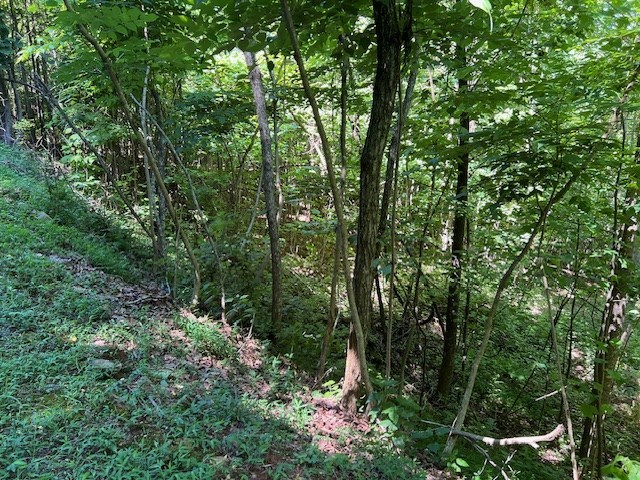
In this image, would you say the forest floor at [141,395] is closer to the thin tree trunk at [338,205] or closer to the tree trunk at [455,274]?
the thin tree trunk at [338,205]

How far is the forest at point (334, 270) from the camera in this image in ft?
8.18

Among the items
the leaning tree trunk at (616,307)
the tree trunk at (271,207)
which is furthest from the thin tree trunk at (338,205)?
the leaning tree trunk at (616,307)

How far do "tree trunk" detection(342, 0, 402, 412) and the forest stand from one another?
0.04 ft

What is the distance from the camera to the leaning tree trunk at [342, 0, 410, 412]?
2643mm

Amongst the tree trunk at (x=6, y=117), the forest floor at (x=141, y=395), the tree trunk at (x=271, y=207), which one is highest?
the tree trunk at (x=6, y=117)

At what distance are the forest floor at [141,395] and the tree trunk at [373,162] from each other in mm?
548

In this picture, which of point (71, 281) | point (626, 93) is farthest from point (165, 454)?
point (626, 93)

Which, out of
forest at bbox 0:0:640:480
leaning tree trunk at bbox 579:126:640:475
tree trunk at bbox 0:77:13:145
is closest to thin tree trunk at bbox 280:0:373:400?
forest at bbox 0:0:640:480

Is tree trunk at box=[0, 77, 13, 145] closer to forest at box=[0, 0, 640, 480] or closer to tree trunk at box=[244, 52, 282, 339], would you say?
forest at box=[0, 0, 640, 480]

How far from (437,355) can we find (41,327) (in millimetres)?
5145

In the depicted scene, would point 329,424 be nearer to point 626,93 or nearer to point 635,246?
point 626,93

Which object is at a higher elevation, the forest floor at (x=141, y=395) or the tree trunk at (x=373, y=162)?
the tree trunk at (x=373, y=162)

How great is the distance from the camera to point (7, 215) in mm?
5266

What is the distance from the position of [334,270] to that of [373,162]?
48.2 inches
